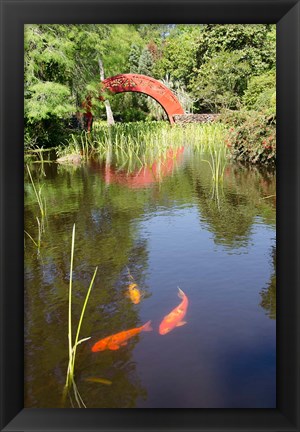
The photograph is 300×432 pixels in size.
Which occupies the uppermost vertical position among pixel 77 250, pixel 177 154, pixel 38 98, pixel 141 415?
pixel 38 98

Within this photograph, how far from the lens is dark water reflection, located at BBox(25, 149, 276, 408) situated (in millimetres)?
2133

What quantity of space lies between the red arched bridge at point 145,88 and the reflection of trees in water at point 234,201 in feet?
3.98

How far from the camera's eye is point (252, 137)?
562 cm

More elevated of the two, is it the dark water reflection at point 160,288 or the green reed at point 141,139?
the green reed at point 141,139

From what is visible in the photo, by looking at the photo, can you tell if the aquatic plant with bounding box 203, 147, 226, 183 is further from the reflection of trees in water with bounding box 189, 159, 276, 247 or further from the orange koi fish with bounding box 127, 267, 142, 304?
the orange koi fish with bounding box 127, 267, 142, 304

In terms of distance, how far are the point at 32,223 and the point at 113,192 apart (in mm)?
1181

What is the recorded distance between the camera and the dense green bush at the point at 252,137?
5.50m

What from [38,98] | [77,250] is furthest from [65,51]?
[77,250]

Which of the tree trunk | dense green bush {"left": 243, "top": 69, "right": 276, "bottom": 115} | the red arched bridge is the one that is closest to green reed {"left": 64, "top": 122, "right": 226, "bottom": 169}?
the tree trunk

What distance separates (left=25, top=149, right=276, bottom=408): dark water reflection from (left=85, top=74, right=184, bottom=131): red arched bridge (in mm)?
1439

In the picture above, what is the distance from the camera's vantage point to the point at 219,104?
23.7 feet
